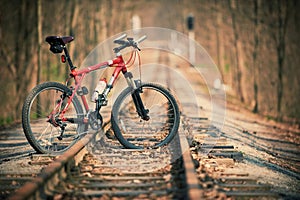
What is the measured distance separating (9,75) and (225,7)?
53.2 feet

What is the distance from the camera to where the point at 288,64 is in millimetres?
23156

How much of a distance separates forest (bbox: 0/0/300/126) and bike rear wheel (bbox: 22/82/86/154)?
24.3 ft

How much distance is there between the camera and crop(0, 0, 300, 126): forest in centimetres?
1703

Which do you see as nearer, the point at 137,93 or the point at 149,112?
the point at 137,93

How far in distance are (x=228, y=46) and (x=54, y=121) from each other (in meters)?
27.1

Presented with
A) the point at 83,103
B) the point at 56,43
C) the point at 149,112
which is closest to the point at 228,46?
the point at 149,112

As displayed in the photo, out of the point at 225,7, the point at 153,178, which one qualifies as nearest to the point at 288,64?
the point at 225,7

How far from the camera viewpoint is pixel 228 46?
3269 cm

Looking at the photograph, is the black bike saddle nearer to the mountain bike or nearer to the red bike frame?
the mountain bike

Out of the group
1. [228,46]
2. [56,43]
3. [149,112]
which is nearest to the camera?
[56,43]

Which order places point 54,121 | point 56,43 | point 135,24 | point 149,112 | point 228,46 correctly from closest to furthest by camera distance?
point 54,121 → point 56,43 → point 149,112 → point 228,46 → point 135,24

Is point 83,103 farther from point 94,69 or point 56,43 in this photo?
point 56,43

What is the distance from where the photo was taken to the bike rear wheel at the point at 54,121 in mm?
6230

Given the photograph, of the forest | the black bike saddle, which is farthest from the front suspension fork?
the forest
